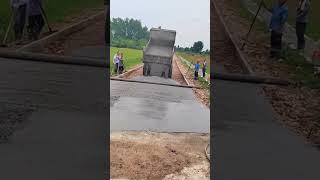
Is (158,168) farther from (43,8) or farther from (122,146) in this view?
(43,8)

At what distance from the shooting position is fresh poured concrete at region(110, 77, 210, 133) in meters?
7.79

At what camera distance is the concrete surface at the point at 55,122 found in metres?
4.84

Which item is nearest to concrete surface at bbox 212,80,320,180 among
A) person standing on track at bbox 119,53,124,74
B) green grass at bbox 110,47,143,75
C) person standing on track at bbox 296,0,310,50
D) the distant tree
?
person standing on track at bbox 296,0,310,50

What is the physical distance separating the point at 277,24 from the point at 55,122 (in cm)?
285

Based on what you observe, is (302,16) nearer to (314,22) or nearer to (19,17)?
(314,22)

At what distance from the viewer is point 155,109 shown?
8.17 metres

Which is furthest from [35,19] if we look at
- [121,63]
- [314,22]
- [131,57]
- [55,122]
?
[131,57]

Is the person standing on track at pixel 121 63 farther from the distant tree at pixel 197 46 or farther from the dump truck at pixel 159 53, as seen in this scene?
the dump truck at pixel 159 53

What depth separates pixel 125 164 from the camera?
6336 mm

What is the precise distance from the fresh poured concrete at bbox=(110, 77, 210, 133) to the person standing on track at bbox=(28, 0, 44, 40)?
8.96 feet

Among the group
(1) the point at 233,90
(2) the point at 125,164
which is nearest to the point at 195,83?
(2) the point at 125,164

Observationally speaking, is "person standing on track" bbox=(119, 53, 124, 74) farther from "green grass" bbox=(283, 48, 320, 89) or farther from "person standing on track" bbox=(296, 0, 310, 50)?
"person standing on track" bbox=(296, 0, 310, 50)

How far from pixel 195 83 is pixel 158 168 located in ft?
9.40

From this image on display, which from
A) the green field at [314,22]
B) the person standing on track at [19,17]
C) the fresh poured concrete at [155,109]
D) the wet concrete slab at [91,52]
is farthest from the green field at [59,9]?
the fresh poured concrete at [155,109]
